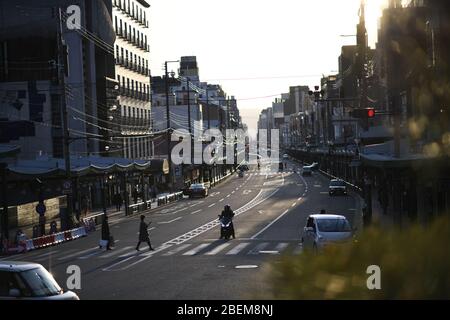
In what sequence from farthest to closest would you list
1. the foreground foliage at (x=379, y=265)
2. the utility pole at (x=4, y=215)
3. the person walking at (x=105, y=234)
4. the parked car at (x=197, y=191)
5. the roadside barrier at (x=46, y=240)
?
the parked car at (x=197, y=191) → the utility pole at (x=4, y=215) → the roadside barrier at (x=46, y=240) → the person walking at (x=105, y=234) → the foreground foliage at (x=379, y=265)

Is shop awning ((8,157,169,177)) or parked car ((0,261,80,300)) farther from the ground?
shop awning ((8,157,169,177))

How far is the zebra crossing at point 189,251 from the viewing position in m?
27.0

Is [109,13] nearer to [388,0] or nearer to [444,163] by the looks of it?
[388,0]

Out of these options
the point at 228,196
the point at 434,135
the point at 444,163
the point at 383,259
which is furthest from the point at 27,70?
the point at 383,259

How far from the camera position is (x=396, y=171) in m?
36.3

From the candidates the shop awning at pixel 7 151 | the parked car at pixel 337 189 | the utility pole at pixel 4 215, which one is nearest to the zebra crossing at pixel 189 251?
the utility pole at pixel 4 215

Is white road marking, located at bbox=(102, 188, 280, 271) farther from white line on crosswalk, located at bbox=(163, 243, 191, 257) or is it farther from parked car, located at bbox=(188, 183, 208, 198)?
parked car, located at bbox=(188, 183, 208, 198)

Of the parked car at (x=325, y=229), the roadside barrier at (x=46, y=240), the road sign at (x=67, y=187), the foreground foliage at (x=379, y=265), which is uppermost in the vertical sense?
the foreground foliage at (x=379, y=265)

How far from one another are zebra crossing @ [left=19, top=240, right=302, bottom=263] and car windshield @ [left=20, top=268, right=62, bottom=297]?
1316 centimetres

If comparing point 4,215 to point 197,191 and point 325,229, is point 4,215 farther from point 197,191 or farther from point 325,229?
point 197,191

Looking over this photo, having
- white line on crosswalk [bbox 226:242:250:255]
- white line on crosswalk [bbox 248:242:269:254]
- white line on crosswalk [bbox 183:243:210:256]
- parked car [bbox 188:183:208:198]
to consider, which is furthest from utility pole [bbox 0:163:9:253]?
parked car [bbox 188:183:208:198]

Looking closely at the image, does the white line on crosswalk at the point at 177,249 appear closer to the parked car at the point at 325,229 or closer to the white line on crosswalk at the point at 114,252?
the white line on crosswalk at the point at 114,252

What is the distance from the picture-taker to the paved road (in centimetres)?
1792

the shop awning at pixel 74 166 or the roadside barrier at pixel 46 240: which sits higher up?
the shop awning at pixel 74 166
